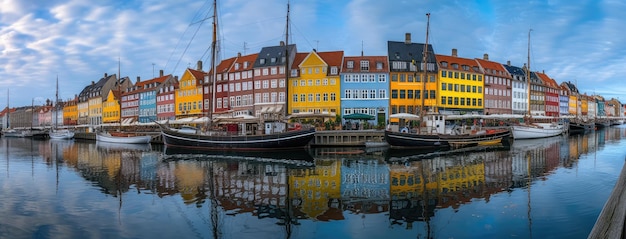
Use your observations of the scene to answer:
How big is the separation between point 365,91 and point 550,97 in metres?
60.1

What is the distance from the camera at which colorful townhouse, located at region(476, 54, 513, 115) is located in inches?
2830

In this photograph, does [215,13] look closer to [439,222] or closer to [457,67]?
[439,222]

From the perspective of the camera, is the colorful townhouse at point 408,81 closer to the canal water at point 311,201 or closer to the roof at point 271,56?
the roof at point 271,56

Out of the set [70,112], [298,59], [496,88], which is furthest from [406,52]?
[70,112]

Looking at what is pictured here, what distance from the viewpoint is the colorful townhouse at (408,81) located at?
5978cm

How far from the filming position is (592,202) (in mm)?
14711

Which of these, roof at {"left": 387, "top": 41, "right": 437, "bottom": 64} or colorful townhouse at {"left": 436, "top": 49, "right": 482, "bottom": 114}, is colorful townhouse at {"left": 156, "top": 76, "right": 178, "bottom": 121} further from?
colorful townhouse at {"left": 436, "top": 49, "right": 482, "bottom": 114}

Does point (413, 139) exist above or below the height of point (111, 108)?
below

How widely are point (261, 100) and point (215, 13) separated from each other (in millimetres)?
22558

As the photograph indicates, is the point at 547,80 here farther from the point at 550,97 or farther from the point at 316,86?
the point at 316,86

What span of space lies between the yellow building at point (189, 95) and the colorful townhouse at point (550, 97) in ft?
247

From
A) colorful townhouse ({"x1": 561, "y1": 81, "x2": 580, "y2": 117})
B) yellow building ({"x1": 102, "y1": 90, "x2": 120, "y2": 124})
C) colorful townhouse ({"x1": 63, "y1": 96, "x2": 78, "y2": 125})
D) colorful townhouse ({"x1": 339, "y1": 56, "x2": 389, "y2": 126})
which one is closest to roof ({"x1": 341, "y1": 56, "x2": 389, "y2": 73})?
colorful townhouse ({"x1": 339, "y1": 56, "x2": 389, "y2": 126})

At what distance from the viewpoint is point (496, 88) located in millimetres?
73812

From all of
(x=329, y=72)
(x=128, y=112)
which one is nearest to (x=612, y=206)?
(x=329, y=72)
